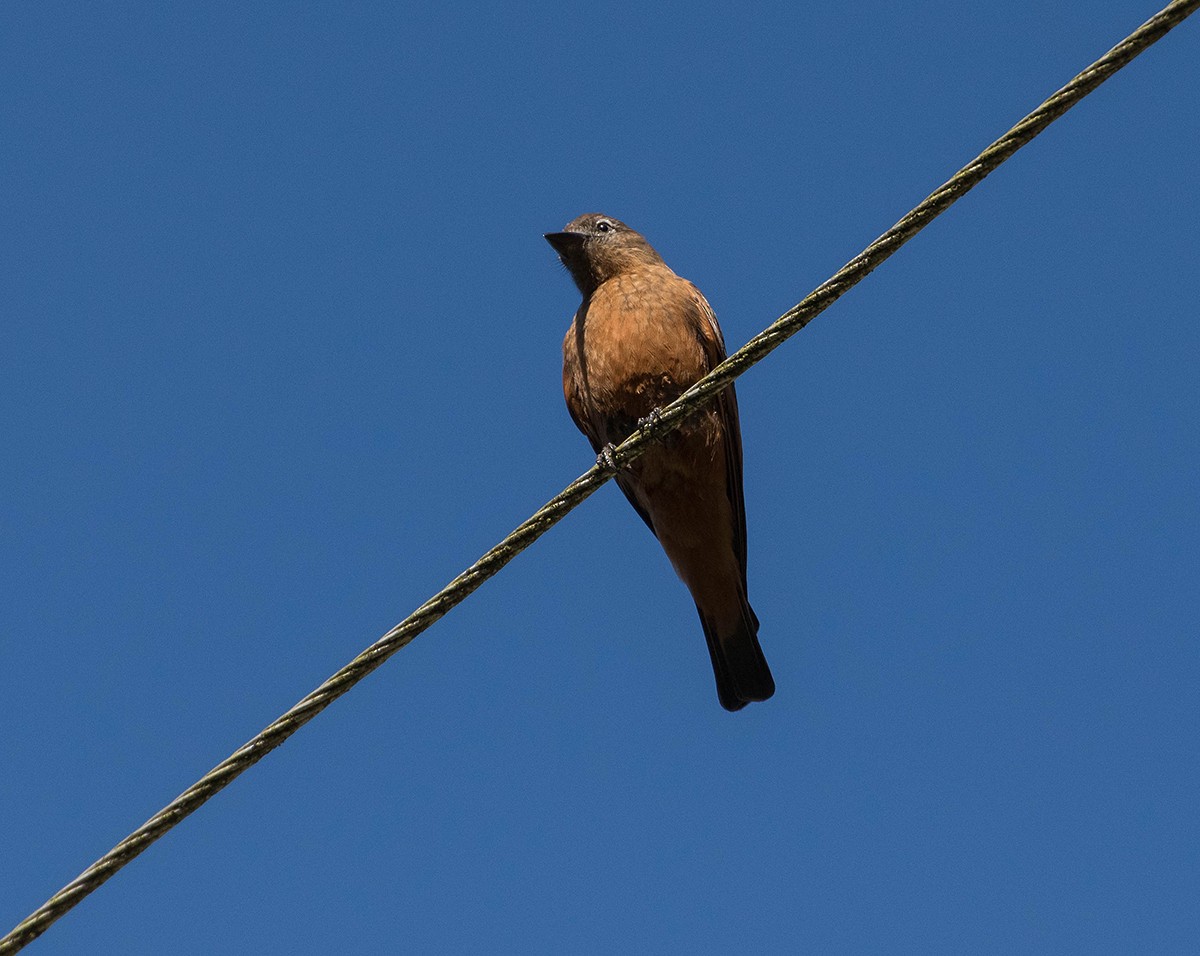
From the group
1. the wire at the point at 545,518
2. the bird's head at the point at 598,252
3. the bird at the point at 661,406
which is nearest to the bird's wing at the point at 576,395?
the bird at the point at 661,406

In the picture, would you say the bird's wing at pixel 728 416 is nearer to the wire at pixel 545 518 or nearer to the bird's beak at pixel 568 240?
the bird's beak at pixel 568 240

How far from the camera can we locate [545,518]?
4555mm

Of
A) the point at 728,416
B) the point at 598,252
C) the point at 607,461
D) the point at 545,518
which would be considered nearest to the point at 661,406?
the point at 728,416

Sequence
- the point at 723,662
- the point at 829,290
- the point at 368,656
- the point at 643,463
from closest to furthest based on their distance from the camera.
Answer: the point at 368,656, the point at 829,290, the point at 643,463, the point at 723,662

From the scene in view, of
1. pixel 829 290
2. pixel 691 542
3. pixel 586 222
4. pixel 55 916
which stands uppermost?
pixel 586 222

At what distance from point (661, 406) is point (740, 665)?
1.83 m

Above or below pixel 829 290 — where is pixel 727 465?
above

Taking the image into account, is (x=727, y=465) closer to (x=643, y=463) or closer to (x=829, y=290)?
(x=643, y=463)

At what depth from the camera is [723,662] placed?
316 inches

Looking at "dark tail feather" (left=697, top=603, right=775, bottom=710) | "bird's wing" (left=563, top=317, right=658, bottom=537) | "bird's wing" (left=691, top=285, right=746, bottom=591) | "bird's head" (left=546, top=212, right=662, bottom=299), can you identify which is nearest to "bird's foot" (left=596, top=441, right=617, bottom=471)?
"bird's wing" (left=563, top=317, right=658, bottom=537)

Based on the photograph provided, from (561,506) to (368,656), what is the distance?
0.95 m

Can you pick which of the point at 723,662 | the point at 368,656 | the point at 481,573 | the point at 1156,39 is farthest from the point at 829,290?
the point at 723,662

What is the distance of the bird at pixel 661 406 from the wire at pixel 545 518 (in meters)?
1.96

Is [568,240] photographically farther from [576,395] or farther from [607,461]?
[607,461]
